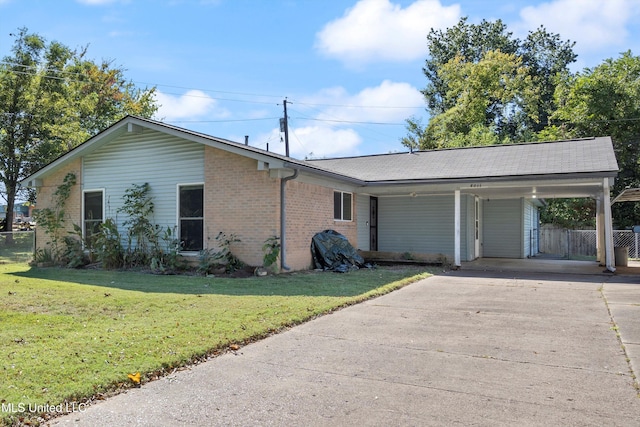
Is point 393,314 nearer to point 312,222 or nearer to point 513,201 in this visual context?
point 312,222

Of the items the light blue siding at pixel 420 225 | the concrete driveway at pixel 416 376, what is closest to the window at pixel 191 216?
the concrete driveway at pixel 416 376

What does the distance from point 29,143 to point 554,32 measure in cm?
4033

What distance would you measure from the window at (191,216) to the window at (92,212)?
304 cm

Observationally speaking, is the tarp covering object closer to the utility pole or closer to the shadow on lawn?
the shadow on lawn

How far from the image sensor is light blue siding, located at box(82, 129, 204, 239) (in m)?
12.7

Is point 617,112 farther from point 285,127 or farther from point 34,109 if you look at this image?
point 34,109

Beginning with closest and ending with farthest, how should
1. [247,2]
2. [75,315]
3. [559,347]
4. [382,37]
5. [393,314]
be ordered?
[559,347]
[75,315]
[393,314]
[247,2]
[382,37]

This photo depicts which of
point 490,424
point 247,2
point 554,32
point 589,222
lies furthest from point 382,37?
point 554,32

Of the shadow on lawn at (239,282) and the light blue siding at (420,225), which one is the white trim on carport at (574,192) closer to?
the light blue siding at (420,225)

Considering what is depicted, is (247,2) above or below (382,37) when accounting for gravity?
below

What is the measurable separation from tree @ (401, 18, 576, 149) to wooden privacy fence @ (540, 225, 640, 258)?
12.2 metres

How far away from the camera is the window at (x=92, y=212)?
14.1 metres

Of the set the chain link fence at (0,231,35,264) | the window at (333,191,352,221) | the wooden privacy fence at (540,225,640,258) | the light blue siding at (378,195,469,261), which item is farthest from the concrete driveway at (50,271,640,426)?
the wooden privacy fence at (540,225,640,258)

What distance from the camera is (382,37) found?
2191cm
